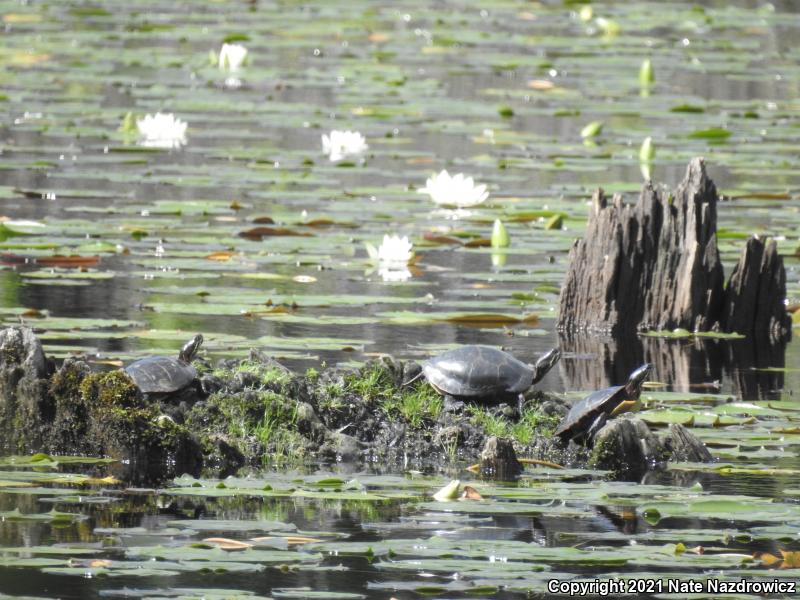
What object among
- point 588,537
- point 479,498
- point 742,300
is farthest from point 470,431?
point 742,300

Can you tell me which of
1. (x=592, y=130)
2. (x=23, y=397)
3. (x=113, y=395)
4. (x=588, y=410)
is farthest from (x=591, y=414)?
(x=592, y=130)

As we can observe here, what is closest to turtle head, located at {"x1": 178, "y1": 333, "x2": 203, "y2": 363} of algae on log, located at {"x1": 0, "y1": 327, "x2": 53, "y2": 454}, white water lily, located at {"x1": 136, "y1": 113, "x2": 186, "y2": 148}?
algae on log, located at {"x1": 0, "y1": 327, "x2": 53, "y2": 454}

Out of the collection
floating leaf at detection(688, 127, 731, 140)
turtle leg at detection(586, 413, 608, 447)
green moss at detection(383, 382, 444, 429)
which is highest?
floating leaf at detection(688, 127, 731, 140)

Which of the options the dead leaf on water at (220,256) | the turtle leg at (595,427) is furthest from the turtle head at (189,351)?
the dead leaf on water at (220,256)

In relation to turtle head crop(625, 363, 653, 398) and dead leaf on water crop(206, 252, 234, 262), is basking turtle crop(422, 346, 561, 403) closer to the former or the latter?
turtle head crop(625, 363, 653, 398)

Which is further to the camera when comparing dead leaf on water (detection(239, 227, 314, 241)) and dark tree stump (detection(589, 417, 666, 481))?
dead leaf on water (detection(239, 227, 314, 241))

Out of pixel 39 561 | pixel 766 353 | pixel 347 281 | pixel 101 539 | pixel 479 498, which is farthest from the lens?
pixel 347 281

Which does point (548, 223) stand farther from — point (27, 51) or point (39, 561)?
point (27, 51)

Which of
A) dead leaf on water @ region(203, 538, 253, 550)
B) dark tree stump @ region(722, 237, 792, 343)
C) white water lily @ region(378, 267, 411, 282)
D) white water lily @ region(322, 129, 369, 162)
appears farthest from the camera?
white water lily @ region(322, 129, 369, 162)

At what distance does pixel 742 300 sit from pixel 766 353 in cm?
58

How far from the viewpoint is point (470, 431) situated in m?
6.93

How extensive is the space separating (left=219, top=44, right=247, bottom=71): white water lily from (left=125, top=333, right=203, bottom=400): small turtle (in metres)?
10.6

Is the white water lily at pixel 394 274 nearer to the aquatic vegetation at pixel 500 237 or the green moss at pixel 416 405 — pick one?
the aquatic vegetation at pixel 500 237

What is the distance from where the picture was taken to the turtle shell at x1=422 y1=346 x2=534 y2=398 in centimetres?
701
